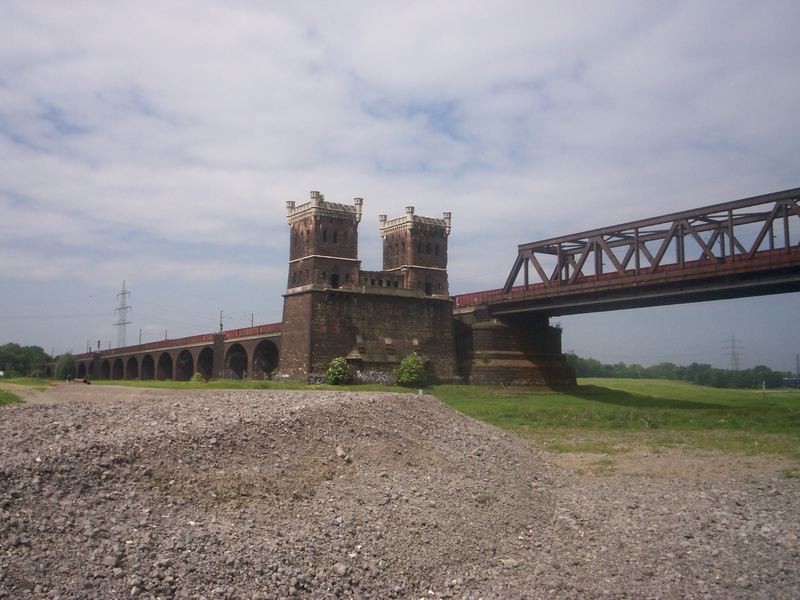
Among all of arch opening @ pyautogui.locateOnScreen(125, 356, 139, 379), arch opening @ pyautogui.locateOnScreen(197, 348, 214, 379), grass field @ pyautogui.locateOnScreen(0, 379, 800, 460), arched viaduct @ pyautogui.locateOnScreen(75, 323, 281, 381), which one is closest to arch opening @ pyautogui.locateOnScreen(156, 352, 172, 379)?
arched viaduct @ pyautogui.locateOnScreen(75, 323, 281, 381)

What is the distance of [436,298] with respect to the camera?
62.4 metres

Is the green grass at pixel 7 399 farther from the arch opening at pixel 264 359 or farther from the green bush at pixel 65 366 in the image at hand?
the green bush at pixel 65 366

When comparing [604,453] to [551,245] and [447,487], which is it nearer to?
[447,487]

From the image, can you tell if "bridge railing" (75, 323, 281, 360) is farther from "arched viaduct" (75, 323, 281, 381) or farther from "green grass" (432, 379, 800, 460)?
"green grass" (432, 379, 800, 460)

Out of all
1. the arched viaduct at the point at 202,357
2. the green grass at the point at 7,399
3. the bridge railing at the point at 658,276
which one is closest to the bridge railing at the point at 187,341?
the arched viaduct at the point at 202,357

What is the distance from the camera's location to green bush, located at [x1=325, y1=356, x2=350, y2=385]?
54312mm

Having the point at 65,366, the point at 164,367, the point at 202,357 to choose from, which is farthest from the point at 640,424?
the point at 65,366

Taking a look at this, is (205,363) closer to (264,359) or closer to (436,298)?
(264,359)

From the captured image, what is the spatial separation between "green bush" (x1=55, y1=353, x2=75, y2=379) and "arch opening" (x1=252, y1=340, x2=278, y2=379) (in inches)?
1927

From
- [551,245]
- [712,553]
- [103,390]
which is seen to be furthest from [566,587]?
[551,245]

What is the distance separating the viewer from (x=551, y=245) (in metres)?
53.7

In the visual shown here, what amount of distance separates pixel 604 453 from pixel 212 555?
18001 millimetres

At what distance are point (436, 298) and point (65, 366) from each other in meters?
74.4

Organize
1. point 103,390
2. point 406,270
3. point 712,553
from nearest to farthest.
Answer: point 712,553 < point 103,390 < point 406,270
